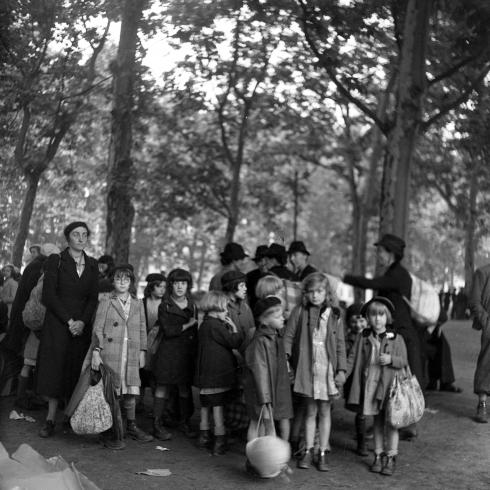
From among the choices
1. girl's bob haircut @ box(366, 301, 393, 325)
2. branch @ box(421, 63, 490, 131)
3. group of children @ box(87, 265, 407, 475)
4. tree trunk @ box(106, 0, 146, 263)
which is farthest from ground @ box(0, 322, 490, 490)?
branch @ box(421, 63, 490, 131)

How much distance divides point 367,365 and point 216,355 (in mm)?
1405

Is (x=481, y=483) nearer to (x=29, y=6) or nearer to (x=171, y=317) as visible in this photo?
(x=171, y=317)

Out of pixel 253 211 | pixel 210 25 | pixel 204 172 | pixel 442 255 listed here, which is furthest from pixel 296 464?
pixel 442 255

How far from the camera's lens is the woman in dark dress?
7.43 metres

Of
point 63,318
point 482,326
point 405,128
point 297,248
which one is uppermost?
point 405,128

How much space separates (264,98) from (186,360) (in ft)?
37.8

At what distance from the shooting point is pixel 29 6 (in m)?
7.70

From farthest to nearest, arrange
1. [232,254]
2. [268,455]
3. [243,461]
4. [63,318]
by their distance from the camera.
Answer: [232,254]
[63,318]
[243,461]
[268,455]

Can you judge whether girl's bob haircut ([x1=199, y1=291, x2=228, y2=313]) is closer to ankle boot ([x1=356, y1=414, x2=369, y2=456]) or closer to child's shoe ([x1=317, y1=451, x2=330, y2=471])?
child's shoe ([x1=317, y1=451, x2=330, y2=471])

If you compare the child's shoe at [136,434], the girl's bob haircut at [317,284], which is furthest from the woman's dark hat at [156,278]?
the girl's bob haircut at [317,284]

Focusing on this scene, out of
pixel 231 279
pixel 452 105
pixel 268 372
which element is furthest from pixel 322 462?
pixel 452 105

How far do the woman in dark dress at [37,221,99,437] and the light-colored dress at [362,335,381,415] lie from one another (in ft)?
9.09

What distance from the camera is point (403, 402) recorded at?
6754 millimetres

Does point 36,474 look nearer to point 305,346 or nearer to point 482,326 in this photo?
point 305,346
